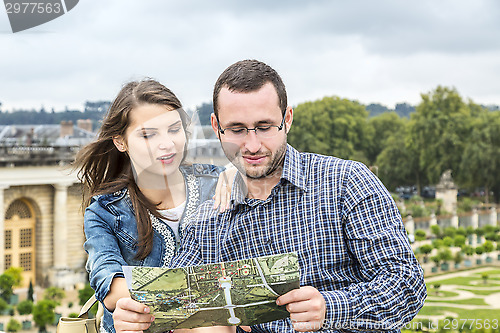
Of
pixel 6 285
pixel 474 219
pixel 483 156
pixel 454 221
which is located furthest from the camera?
pixel 483 156

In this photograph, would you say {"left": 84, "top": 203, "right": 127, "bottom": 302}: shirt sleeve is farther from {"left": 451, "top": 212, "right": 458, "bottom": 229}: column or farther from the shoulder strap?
{"left": 451, "top": 212, "right": 458, "bottom": 229}: column

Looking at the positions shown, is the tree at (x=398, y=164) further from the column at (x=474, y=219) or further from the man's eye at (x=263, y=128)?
the man's eye at (x=263, y=128)

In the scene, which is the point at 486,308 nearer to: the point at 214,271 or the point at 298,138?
the point at 298,138

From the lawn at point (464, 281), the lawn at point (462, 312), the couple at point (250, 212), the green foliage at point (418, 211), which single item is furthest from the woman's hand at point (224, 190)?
the green foliage at point (418, 211)

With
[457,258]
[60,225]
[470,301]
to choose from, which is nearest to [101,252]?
[470,301]

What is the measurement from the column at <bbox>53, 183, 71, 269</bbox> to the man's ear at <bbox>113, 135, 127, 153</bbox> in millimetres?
15800

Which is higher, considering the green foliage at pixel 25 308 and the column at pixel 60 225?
the column at pixel 60 225

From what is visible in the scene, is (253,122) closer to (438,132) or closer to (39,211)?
(39,211)

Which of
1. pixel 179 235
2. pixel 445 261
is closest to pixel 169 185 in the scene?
pixel 179 235

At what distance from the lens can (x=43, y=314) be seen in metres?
11.4

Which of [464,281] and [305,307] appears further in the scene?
[464,281]

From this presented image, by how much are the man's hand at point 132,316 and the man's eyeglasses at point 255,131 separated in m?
0.46

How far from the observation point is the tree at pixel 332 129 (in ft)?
79.7

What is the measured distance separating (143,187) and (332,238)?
63cm
